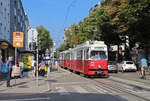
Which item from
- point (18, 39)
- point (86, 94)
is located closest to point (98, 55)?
point (18, 39)

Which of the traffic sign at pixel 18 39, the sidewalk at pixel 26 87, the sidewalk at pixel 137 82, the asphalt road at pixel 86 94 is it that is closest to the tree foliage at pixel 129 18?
the sidewalk at pixel 137 82

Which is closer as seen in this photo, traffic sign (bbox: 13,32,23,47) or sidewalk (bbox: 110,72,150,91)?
sidewalk (bbox: 110,72,150,91)

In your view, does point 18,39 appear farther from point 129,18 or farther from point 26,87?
point 129,18

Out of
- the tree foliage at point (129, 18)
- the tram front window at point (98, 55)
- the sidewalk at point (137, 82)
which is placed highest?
the tree foliage at point (129, 18)

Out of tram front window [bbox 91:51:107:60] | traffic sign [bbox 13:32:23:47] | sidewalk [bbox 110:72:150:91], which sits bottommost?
sidewalk [bbox 110:72:150:91]

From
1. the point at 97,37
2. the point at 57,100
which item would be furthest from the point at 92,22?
the point at 57,100

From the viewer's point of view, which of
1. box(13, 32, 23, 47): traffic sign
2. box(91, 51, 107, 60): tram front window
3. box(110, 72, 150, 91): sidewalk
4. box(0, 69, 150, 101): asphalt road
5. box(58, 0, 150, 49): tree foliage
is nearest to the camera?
box(0, 69, 150, 101): asphalt road

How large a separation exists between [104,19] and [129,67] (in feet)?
29.8

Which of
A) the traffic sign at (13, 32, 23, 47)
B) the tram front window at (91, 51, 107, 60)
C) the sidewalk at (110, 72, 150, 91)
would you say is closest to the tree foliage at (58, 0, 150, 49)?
the tram front window at (91, 51, 107, 60)

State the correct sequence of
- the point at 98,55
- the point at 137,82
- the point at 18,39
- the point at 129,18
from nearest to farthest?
the point at 137,82 → the point at 18,39 → the point at 98,55 → the point at 129,18

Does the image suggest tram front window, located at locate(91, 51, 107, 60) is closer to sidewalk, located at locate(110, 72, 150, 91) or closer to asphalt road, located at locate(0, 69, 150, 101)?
sidewalk, located at locate(110, 72, 150, 91)

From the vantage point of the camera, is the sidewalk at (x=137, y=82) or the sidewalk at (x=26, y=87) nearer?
the sidewalk at (x=26, y=87)

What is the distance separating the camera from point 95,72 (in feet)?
65.8

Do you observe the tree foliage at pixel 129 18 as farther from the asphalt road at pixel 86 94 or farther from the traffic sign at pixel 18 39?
the asphalt road at pixel 86 94
